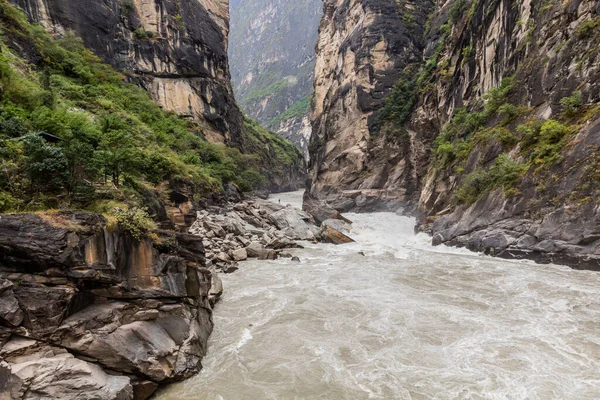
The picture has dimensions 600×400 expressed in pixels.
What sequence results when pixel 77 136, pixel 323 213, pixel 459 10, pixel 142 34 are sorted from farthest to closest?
pixel 142 34 < pixel 459 10 < pixel 323 213 < pixel 77 136

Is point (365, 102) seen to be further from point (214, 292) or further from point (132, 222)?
point (132, 222)

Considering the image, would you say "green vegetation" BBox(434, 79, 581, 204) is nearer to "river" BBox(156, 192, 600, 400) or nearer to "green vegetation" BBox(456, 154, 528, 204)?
"green vegetation" BBox(456, 154, 528, 204)

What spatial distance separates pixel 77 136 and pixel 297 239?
15152 millimetres

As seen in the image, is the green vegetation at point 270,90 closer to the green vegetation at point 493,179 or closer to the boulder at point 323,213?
the boulder at point 323,213

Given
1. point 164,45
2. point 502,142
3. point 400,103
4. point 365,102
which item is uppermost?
point 164,45

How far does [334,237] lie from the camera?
22.9m

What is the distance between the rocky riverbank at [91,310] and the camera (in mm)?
4594

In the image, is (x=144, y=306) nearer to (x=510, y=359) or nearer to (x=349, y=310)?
(x=349, y=310)

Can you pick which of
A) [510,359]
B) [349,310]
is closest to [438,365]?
[510,359]

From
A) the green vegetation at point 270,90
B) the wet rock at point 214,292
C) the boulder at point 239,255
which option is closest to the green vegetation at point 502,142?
the boulder at point 239,255

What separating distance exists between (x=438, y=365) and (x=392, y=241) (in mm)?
17269

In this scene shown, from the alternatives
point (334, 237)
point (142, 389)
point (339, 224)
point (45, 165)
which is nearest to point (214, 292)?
point (142, 389)

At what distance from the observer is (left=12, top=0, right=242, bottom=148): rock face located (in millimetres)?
33719

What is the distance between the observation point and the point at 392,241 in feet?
77.5
